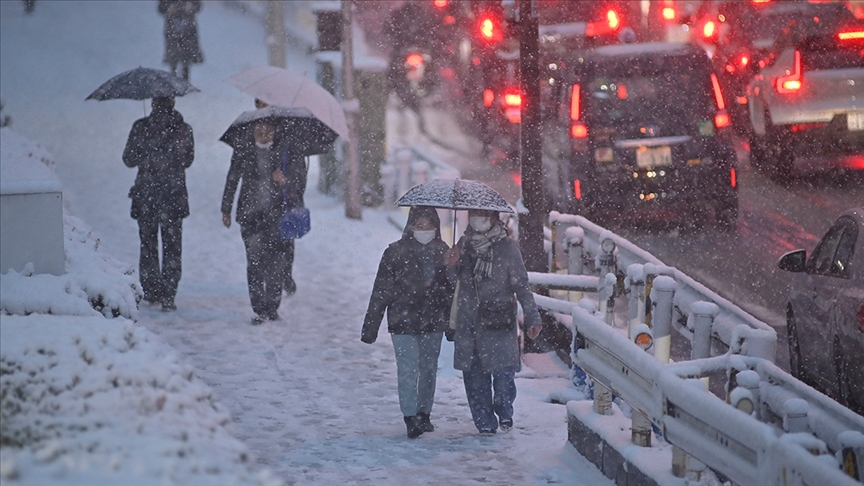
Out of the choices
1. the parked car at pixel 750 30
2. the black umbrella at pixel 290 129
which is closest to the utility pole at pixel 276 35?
the parked car at pixel 750 30

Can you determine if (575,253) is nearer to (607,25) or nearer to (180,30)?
(607,25)

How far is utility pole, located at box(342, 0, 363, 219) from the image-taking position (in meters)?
16.7

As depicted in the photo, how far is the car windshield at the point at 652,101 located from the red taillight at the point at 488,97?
8.65 metres

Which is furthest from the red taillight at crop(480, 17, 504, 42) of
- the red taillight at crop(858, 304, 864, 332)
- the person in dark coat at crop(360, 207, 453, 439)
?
the red taillight at crop(858, 304, 864, 332)

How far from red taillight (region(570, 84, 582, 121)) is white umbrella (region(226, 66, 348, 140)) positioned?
Result: 138 inches

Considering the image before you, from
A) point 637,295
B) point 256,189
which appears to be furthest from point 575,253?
point 256,189

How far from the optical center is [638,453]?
6.72 m

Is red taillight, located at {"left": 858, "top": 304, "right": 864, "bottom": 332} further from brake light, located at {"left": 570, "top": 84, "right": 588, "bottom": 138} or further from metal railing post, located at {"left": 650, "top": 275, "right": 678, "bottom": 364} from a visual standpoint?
brake light, located at {"left": 570, "top": 84, "right": 588, "bottom": 138}

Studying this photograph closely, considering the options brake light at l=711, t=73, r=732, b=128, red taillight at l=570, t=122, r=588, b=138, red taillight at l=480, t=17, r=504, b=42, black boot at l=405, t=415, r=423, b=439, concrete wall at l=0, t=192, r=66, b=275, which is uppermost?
red taillight at l=480, t=17, r=504, b=42

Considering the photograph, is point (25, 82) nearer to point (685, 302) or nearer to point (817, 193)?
point (817, 193)

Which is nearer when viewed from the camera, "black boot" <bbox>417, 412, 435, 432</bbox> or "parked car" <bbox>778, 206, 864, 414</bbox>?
"parked car" <bbox>778, 206, 864, 414</bbox>

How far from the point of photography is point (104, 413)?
3.94m

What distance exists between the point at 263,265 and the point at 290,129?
131cm

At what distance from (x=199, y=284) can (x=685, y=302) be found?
677cm
